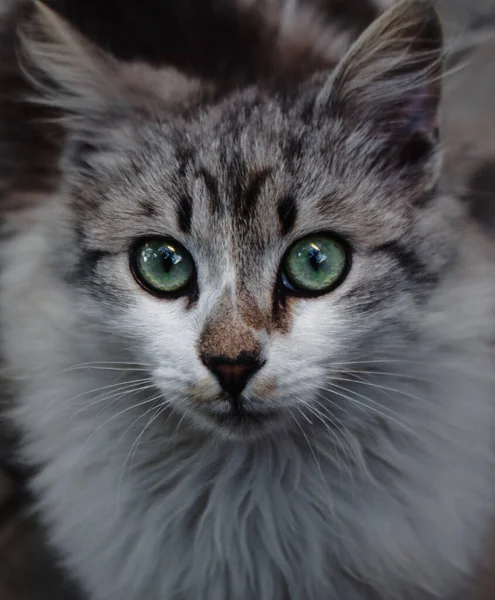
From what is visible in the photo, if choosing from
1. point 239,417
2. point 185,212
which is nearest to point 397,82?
point 185,212

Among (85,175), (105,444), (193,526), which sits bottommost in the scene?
(193,526)

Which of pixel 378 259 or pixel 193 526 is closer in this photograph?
pixel 378 259

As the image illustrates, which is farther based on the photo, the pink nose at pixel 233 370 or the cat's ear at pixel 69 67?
the cat's ear at pixel 69 67

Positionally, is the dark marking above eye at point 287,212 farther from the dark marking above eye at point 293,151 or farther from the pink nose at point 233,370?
the pink nose at point 233,370

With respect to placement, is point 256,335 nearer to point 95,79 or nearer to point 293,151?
point 293,151

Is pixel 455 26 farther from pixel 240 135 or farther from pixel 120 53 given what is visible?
pixel 120 53

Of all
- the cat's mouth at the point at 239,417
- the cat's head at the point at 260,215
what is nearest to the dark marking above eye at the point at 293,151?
the cat's head at the point at 260,215

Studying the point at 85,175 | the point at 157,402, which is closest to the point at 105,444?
the point at 157,402
